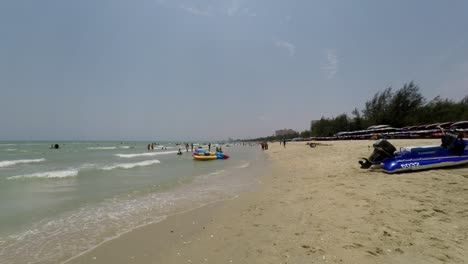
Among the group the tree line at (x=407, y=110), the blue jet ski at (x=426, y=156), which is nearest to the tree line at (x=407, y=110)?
the tree line at (x=407, y=110)

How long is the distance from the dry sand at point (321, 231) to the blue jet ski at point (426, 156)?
1.83 meters

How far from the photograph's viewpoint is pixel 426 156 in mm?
10203

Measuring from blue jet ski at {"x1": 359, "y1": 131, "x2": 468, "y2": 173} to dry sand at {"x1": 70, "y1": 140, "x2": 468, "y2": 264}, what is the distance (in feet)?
6.00

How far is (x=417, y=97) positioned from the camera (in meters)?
52.3

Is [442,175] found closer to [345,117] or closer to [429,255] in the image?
[429,255]

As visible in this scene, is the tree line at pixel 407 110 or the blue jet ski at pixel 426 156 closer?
the blue jet ski at pixel 426 156

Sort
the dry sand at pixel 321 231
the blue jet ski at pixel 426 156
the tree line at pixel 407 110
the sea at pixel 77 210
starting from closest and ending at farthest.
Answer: the dry sand at pixel 321 231 < the sea at pixel 77 210 < the blue jet ski at pixel 426 156 < the tree line at pixel 407 110

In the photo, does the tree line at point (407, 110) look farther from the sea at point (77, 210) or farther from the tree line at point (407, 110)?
the sea at point (77, 210)

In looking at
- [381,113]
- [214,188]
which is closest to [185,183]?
[214,188]

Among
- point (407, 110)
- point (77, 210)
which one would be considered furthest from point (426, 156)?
point (407, 110)

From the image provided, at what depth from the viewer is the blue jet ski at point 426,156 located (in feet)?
31.4

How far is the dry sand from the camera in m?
3.93

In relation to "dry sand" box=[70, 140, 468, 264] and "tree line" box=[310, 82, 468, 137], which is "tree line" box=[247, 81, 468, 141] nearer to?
"tree line" box=[310, 82, 468, 137]

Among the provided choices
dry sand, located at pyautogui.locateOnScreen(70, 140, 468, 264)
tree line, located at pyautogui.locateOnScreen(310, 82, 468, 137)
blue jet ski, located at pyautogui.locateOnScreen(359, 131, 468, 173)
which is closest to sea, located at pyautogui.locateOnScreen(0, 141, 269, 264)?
dry sand, located at pyautogui.locateOnScreen(70, 140, 468, 264)
